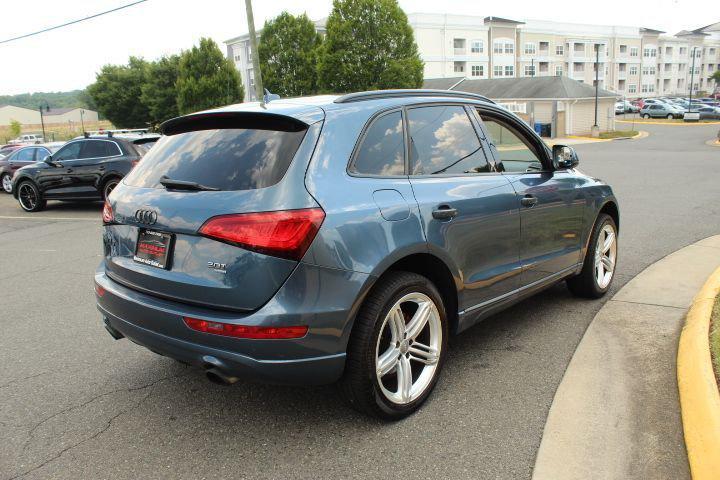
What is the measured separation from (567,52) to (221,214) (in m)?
95.4

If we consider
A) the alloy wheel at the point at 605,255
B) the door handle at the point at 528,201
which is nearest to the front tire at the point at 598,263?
the alloy wheel at the point at 605,255

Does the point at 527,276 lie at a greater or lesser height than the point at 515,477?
greater

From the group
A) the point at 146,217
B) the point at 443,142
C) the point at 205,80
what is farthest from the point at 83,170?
the point at 205,80

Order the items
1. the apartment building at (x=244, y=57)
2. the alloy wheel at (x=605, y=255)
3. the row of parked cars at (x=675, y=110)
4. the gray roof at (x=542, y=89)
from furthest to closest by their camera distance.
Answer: the apartment building at (x=244, y=57) → the row of parked cars at (x=675, y=110) → the gray roof at (x=542, y=89) → the alloy wheel at (x=605, y=255)

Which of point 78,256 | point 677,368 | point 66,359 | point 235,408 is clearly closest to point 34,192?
point 78,256

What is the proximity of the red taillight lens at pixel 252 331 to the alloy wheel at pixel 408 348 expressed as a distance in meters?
0.50

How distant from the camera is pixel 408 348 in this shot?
134 inches

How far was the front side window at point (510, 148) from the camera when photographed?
427 centimetres

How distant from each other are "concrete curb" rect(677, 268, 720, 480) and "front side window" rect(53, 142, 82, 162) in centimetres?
1277

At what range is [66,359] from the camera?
14.3 feet

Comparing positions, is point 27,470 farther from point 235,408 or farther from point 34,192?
point 34,192

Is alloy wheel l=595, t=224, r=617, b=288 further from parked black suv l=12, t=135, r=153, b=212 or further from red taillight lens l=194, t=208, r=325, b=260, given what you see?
parked black suv l=12, t=135, r=153, b=212

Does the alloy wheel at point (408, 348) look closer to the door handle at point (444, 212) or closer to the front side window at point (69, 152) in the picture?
the door handle at point (444, 212)

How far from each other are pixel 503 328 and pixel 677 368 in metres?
1.30
